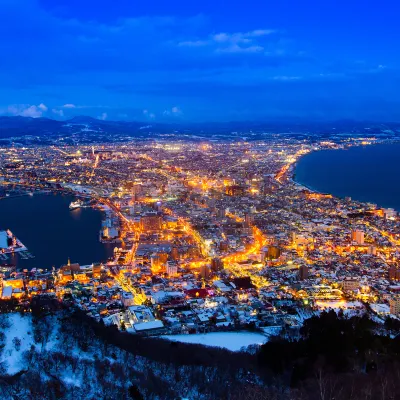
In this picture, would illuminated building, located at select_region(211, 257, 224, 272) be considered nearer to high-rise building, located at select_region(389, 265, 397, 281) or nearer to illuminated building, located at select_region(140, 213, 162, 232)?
high-rise building, located at select_region(389, 265, 397, 281)

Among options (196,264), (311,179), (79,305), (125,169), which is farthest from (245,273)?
(125,169)

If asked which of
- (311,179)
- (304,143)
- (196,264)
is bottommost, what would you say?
(196,264)

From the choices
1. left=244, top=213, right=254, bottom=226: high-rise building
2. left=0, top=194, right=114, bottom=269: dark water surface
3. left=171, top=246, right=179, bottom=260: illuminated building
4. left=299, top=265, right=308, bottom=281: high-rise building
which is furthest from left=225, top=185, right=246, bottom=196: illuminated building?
left=299, top=265, right=308, bottom=281: high-rise building

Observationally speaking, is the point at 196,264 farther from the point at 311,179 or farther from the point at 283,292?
the point at 311,179

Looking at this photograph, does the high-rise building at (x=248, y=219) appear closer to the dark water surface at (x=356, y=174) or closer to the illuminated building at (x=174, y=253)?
the illuminated building at (x=174, y=253)

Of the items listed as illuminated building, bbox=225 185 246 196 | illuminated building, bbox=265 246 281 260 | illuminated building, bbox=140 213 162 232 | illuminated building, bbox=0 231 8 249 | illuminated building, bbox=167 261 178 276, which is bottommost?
illuminated building, bbox=167 261 178 276

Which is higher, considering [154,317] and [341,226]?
[341,226]
